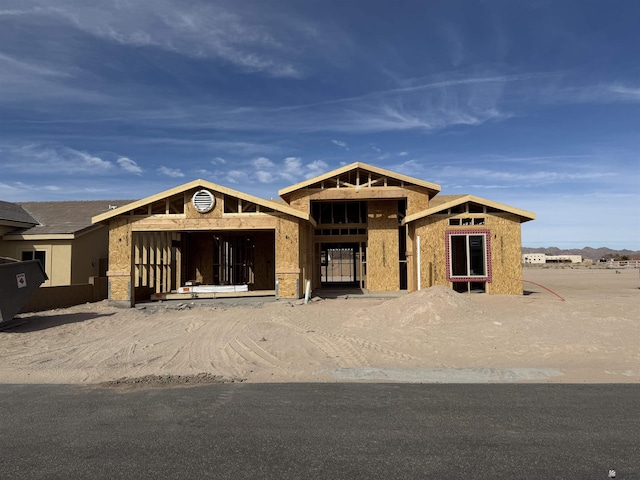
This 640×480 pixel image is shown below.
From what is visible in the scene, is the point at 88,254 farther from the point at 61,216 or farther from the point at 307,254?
the point at 307,254

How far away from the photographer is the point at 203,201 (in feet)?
56.1

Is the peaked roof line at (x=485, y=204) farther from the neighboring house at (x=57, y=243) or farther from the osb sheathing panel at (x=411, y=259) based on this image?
the neighboring house at (x=57, y=243)

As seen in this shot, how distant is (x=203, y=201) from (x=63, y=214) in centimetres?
1167

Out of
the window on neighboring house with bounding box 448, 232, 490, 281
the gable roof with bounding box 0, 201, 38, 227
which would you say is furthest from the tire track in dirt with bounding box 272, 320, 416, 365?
the gable roof with bounding box 0, 201, 38, 227

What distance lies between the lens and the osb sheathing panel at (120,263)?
1716cm

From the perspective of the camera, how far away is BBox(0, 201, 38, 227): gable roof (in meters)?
20.6

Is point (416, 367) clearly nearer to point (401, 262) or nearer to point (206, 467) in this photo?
point (206, 467)

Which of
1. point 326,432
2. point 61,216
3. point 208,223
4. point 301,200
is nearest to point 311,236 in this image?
point 301,200

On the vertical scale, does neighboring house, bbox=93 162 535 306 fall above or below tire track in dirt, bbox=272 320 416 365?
above

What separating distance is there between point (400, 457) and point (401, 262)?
18.7 meters

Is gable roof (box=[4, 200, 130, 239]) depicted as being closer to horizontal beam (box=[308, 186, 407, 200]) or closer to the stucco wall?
the stucco wall

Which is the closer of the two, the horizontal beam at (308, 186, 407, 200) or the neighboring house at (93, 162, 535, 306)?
the neighboring house at (93, 162, 535, 306)

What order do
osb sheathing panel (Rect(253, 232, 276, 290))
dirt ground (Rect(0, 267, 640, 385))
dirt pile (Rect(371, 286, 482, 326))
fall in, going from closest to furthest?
dirt ground (Rect(0, 267, 640, 385)) < dirt pile (Rect(371, 286, 482, 326)) < osb sheathing panel (Rect(253, 232, 276, 290))

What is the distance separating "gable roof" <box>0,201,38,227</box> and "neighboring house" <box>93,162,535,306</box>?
5840 mm
